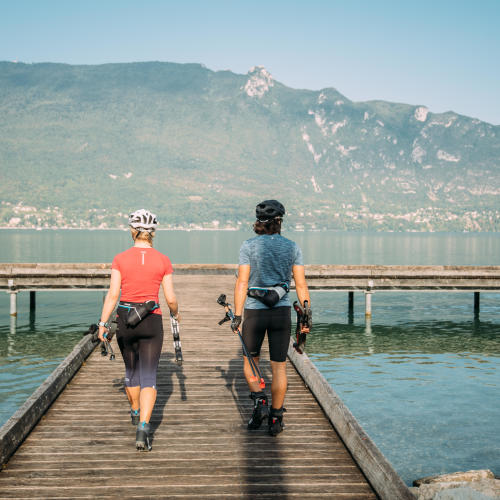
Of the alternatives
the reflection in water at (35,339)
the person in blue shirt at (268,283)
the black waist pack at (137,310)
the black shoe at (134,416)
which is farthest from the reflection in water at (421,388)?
the reflection in water at (35,339)

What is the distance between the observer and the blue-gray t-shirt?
593 cm

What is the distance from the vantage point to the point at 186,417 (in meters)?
7.00

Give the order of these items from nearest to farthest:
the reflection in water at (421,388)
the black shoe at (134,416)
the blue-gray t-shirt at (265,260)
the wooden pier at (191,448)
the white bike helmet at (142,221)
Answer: the wooden pier at (191,448), the white bike helmet at (142,221), the blue-gray t-shirt at (265,260), the black shoe at (134,416), the reflection in water at (421,388)

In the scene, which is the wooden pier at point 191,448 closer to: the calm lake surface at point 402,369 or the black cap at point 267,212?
the black cap at point 267,212

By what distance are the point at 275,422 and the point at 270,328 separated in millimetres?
1098

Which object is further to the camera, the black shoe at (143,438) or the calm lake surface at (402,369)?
the calm lake surface at (402,369)

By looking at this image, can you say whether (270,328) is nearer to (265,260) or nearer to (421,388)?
(265,260)

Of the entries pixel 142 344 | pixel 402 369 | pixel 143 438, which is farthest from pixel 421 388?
pixel 142 344

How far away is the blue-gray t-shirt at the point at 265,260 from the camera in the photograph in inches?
234

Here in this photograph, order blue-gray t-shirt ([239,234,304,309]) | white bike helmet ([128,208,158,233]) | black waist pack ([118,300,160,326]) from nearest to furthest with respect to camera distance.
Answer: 1. black waist pack ([118,300,160,326])
2. white bike helmet ([128,208,158,233])
3. blue-gray t-shirt ([239,234,304,309])

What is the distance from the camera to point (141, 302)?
5.68 m

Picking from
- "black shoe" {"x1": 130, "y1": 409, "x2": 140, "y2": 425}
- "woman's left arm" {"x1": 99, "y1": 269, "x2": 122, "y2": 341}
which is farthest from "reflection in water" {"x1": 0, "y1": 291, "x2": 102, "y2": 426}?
"woman's left arm" {"x1": 99, "y1": 269, "x2": 122, "y2": 341}

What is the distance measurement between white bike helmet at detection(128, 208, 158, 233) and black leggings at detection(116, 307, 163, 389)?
0.84 metres

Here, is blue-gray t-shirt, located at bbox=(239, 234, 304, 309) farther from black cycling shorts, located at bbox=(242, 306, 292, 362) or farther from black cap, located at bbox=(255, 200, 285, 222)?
black cap, located at bbox=(255, 200, 285, 222)
